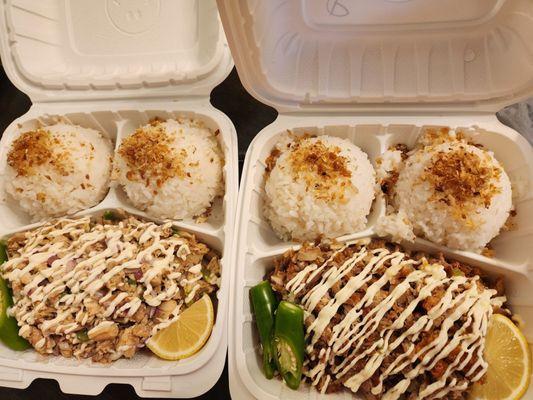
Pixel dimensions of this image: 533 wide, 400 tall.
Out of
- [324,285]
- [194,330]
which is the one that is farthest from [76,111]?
[324,285]

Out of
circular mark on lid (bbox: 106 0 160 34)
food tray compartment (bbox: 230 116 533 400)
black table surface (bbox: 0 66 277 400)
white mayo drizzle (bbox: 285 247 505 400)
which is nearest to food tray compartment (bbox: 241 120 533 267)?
food tray compartment (bbox: 230 116 533 400)

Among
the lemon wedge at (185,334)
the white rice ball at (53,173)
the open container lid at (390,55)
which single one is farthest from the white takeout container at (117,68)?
the open container lid at (390,55)

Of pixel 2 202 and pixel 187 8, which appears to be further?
pixel 187 8

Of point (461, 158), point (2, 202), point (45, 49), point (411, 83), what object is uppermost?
point (411, 83)

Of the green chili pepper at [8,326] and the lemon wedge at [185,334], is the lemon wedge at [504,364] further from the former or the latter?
the green chili pepper at [8,326]

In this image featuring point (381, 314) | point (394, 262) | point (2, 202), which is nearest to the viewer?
point (381, 314)

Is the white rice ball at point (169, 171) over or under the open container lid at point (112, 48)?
under

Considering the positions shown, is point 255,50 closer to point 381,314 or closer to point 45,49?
point 381,314
